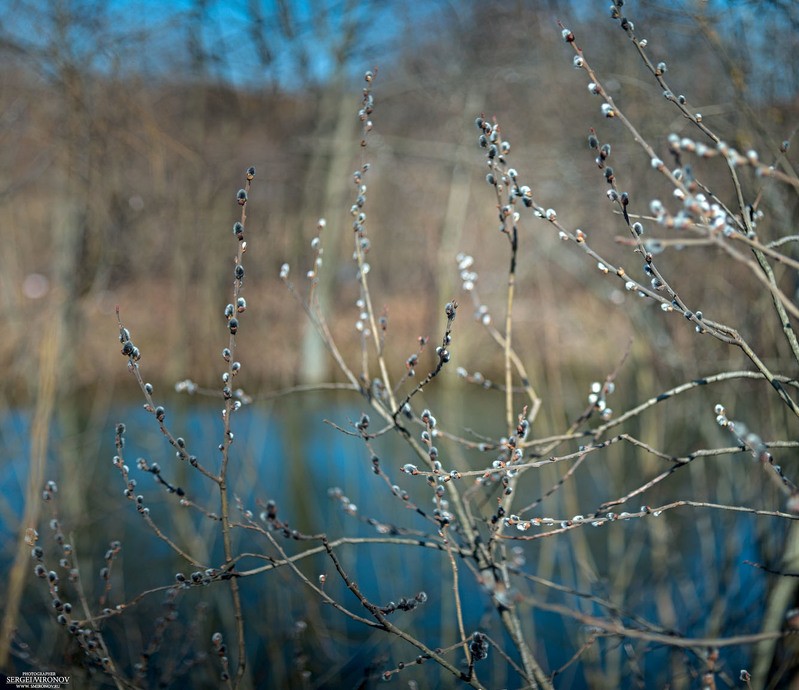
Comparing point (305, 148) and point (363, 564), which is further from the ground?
point (305, 148)

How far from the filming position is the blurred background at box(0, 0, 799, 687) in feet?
11.4

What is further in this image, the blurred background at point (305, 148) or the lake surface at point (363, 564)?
the blurred background at point (305, 148)

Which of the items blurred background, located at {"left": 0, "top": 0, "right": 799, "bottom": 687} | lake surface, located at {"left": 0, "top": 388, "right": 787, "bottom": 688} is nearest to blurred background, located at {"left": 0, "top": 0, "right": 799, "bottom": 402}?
blurred background, located at {"left": 0, "top": 0, "right": 799, "bottom": 687}

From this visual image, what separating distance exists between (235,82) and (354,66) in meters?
3.27

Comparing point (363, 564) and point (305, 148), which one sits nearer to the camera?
point (363, 564)

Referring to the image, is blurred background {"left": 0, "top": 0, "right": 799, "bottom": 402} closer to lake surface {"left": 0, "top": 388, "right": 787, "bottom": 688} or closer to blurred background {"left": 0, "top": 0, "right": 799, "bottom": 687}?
blurred background {"left": 0, "top": 0, "right": 799, "bottom": 687}

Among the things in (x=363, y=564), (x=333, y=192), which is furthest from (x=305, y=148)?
(x=363, y=564)

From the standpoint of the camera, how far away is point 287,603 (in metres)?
4.14

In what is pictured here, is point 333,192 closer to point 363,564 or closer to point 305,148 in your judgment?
point 305,148

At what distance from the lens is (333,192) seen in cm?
980

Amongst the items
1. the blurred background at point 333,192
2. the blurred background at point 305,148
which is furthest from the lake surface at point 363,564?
the blurred background at point 305,148

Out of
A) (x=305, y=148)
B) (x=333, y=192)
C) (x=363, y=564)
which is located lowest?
(x=363, y=564)

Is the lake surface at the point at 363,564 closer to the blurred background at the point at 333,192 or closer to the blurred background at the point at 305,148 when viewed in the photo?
the blurred background at the point at 333,192

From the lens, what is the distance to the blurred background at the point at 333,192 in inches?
137
